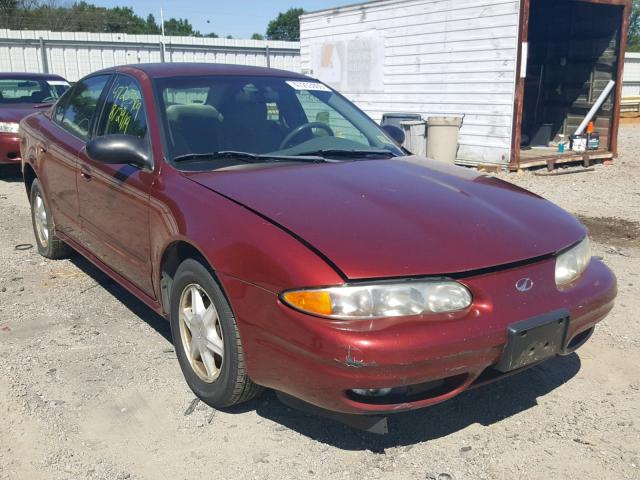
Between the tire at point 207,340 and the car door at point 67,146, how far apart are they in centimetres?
170

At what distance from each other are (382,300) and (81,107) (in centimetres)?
329

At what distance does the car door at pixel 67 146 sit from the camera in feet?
14.6

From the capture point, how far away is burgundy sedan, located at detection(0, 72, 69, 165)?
9.22 meters

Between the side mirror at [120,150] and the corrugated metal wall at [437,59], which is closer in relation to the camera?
the side mirror at [120,150]

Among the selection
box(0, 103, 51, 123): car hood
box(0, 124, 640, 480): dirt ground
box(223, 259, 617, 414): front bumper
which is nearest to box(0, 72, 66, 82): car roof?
box(0, 103, 51, 123): car hood

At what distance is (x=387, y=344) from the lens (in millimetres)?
2344

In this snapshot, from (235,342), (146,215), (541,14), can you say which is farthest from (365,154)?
(541,14)

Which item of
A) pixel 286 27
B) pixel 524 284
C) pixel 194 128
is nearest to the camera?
pixel 524 284

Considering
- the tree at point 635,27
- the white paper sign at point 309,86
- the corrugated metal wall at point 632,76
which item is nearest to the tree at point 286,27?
the tree at point 635,27

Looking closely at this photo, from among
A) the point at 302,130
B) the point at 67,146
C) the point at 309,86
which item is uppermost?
the point at 309,86

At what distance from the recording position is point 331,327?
2359 millimetres

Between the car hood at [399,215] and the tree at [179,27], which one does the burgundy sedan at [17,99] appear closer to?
the car hood at [399,215]

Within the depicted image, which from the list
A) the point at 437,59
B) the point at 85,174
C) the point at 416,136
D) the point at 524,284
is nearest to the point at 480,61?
the point at 437,59

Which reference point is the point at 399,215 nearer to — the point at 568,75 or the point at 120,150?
the point at 120,150
